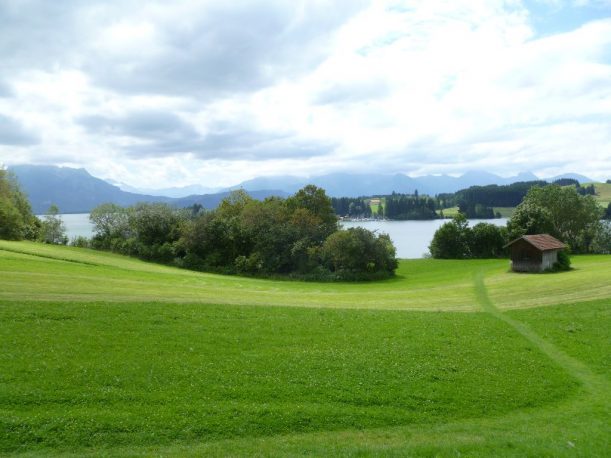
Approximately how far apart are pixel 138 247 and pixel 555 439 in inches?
3108

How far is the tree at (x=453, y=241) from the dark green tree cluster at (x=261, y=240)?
22697 mm

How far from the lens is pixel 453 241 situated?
92500 millimetres

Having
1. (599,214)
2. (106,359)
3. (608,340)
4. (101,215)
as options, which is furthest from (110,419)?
(599,214)

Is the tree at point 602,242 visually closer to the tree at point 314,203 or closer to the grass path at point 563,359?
the tree at point 314,203

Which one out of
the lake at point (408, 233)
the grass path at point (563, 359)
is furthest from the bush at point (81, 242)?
the grass path at point (563, 359)

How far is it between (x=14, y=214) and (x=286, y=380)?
67.3 metres

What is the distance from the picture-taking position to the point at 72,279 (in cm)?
3194

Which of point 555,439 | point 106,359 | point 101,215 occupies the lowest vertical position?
point 555,439

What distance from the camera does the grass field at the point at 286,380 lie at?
12.1 metres

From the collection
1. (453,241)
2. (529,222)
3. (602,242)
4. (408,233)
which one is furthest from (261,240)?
(408,233)

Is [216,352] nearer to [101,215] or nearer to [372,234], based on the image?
[372,234]

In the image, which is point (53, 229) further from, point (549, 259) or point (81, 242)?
point (549, 259)

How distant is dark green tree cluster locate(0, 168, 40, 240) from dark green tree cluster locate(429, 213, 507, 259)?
239 ft

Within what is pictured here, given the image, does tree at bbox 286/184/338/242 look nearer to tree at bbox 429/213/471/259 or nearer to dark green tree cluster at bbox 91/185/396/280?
dark green tree cluster at bbox 91/185/396/280
